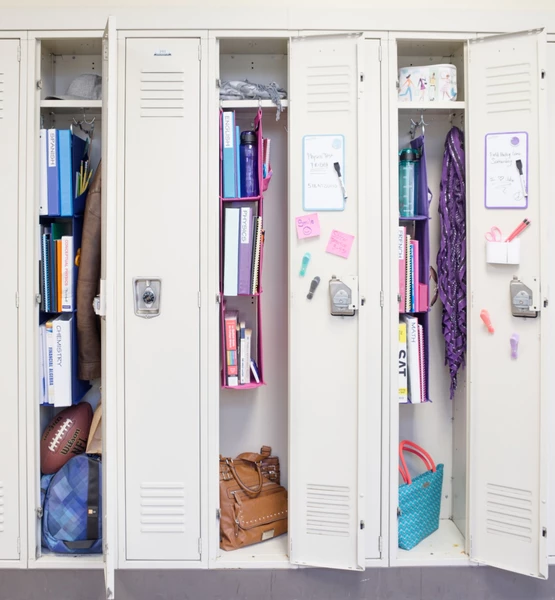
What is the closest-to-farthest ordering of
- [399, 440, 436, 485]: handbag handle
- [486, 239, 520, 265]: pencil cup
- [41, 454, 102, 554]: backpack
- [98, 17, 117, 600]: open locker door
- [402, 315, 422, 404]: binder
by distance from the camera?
[98, 17, 117, 600]: open locker door < [486, 239, 520, 265]: pencil cup < [41, 454, 102, 554]: backpack < [402, 315, 422, 404]: binder < [399, 440, 436, 485]: handbag handle

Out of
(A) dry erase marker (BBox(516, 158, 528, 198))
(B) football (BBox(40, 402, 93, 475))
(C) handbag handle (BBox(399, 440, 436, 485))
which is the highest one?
(A) dry erase marker (BBox(516, 158, 528, 198))

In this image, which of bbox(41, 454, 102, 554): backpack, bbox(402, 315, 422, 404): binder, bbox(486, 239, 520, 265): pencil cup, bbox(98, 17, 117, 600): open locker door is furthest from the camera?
bbox(402, 315, 422, 404): binder

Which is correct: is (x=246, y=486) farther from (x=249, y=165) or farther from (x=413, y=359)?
(x=249, y=165)

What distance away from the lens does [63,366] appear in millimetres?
1969

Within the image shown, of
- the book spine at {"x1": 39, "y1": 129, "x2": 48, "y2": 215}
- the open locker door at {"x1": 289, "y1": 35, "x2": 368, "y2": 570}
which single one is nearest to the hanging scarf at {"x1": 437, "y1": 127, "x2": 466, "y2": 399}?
the open locker door at {"x1": 289, "y1": 35, "x2": 368, "y2": 570}

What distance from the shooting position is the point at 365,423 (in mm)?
1883

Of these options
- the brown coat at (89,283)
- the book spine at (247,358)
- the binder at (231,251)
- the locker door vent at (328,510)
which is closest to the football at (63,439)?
the brown coat at (89,283)

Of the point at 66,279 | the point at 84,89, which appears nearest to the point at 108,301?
the point at 66,279

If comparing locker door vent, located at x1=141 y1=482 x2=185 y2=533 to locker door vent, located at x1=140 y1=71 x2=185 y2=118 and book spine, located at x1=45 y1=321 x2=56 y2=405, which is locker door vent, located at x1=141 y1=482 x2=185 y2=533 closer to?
book spine, located at x1=45 y1=321 x2=56 y2=405

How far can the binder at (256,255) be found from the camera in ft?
6.49

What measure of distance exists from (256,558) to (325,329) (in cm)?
99

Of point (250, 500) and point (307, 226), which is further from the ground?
point (307, 226)

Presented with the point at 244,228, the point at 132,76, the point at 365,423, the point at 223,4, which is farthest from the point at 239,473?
the point at 223,4

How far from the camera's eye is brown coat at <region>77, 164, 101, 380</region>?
1.94 m
